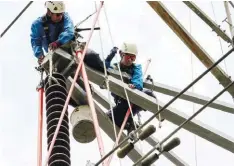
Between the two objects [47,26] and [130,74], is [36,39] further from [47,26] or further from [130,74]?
[130,74]

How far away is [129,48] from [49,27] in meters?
2.14

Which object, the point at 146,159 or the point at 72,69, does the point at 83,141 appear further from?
the point at 146,159

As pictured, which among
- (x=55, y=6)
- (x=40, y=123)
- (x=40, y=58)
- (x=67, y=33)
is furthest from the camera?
(x=55, y=6)

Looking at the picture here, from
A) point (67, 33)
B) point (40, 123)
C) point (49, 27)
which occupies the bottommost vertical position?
point (40, 123)

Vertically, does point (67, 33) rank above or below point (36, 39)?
below

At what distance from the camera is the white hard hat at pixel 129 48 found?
13.2 metres

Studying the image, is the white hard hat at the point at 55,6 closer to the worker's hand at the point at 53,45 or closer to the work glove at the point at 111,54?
the worker's hand at the point at 53,45

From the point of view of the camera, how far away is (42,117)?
32.9 ft

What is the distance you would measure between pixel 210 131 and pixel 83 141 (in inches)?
88.4

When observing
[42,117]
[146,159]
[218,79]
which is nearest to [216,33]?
[218,79]

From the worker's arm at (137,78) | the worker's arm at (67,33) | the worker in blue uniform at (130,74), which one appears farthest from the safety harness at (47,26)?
the worker's arm at (137,78)

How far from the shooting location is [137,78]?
40.3 feet

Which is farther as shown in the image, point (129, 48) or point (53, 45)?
point (129, 48)

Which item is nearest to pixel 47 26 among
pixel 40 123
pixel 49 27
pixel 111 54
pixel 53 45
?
pixel 49 27
